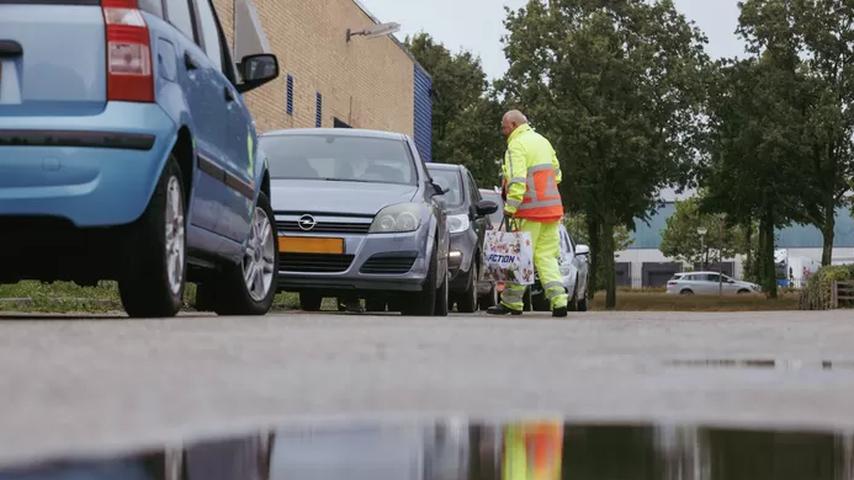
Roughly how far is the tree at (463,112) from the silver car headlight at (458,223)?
34374mm

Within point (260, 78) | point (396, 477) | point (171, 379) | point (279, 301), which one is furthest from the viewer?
point (279, 301)

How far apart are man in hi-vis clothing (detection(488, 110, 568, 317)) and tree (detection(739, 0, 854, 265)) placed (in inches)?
1426

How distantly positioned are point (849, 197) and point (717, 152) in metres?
4.73

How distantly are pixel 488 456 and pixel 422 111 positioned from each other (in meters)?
44.1

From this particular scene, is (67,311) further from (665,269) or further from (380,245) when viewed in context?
(665,269)

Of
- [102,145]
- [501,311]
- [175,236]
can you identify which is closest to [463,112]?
[501,311]

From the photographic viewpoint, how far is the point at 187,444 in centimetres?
268

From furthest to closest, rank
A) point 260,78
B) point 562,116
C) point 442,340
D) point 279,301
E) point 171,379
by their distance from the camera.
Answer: point 562,116
point 279,301
point 260,78
point 442,340
point 171,379

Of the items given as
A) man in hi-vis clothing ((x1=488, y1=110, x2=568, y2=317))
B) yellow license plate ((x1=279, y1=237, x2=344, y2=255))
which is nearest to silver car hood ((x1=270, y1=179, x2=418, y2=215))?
yellow license plate ((x1=279, y1=237, x2=344, y2=255))

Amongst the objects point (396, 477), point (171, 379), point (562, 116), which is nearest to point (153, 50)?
point (171, 379)

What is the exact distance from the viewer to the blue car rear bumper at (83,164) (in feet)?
22.7

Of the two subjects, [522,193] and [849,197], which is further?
[849,197]

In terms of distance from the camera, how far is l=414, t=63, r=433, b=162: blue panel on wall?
4525cm

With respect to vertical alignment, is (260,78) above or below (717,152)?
below
